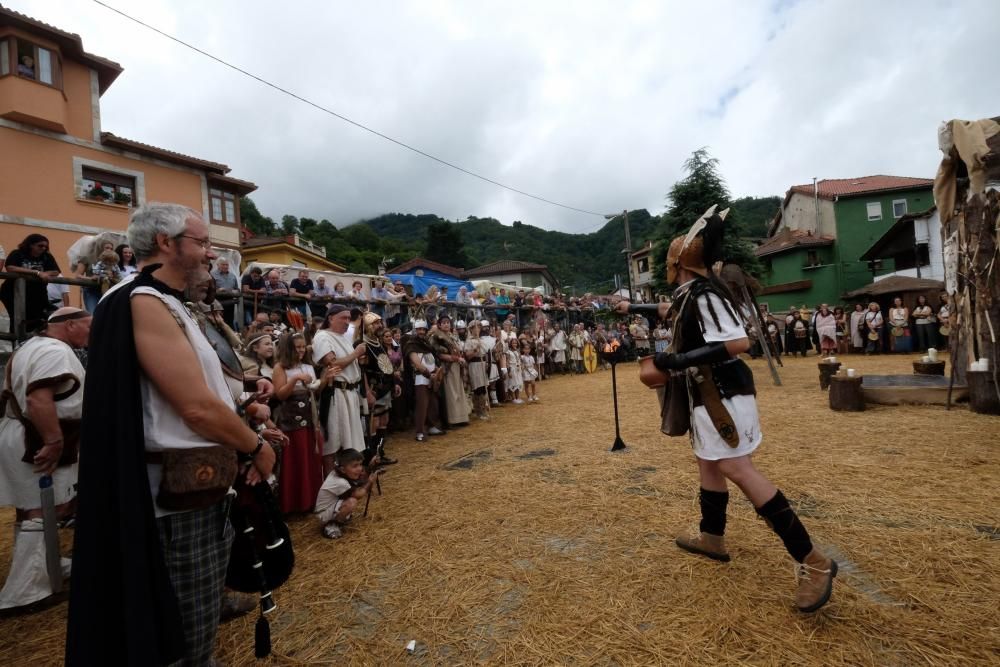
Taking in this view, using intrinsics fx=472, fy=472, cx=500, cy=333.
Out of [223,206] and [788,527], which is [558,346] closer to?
[788,527]

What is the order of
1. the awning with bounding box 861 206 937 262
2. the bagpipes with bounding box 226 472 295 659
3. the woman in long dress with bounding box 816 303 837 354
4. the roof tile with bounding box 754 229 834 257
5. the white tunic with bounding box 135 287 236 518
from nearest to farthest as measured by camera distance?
1. the white tunic with bounding box 135 287 236 518
2. the bagpipes with bounding box 226 472 295 659
3. the woman in long dress with bounding box 816 303 837 354
4. the awning with bounding box 861 206 937 262
5. the roof tile with bounding box 754 229 834 257

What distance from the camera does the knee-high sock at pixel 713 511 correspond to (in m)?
2.95

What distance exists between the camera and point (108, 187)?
1730cm

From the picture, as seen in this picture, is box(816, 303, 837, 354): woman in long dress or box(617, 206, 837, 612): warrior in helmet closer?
box(617, 206, 837, 612): warrior in helmet

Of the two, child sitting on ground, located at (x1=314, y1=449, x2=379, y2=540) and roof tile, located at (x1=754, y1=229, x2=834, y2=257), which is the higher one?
roof tile, located at (x1=754, y1=229, x2=834, y2=257)

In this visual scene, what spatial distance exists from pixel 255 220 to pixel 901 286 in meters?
53.2

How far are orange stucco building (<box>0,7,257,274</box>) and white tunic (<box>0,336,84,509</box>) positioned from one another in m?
16.4

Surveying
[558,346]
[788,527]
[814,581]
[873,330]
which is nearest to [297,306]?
[788,527]

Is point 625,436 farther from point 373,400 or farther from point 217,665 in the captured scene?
point 217,665

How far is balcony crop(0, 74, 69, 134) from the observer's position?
1444cm

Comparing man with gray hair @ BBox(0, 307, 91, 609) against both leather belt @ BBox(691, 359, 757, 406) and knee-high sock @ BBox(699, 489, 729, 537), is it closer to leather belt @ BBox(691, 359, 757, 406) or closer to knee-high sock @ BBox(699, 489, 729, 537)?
leather belt @ BBox(691, 359, 757, 406)

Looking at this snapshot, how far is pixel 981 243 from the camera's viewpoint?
6.11 metres

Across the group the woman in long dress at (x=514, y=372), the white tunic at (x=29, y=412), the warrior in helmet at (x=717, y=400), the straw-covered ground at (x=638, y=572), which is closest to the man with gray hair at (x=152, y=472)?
the straw-covered ground at (x=638, y=572)

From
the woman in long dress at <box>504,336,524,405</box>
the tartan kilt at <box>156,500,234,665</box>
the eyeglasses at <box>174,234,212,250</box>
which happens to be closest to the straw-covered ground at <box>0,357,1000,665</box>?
the tartan kilt at <box>156,500,234,665</box>
